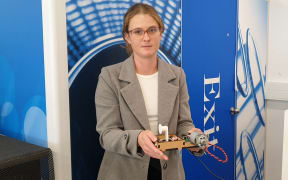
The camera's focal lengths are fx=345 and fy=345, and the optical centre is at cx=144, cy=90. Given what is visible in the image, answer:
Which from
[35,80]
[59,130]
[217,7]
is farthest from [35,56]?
[217,7]

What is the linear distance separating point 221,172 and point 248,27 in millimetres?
1165

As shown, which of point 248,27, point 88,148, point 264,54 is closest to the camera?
point 88,148

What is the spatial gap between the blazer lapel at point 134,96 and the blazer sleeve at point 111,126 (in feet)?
0.16

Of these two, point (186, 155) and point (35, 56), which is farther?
point (186, 155)

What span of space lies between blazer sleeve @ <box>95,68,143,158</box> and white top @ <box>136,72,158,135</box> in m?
0.13

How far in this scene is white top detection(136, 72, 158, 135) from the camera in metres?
1.44

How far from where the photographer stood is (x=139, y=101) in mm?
1390

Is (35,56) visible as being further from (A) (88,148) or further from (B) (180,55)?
(B) (180,55)

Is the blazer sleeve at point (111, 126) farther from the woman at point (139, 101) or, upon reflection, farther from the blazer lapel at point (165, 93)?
the blazer lapel at point (165, 93)

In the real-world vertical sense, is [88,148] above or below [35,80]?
below

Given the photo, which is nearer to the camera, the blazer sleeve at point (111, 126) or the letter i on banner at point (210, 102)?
the blazer sleeve at point (111, 126)

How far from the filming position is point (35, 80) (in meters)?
1.46

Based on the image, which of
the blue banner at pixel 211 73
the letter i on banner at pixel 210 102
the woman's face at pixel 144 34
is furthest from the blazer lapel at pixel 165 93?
the letter i on banner at pixel 210 102

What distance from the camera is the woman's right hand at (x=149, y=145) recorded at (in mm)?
1159
